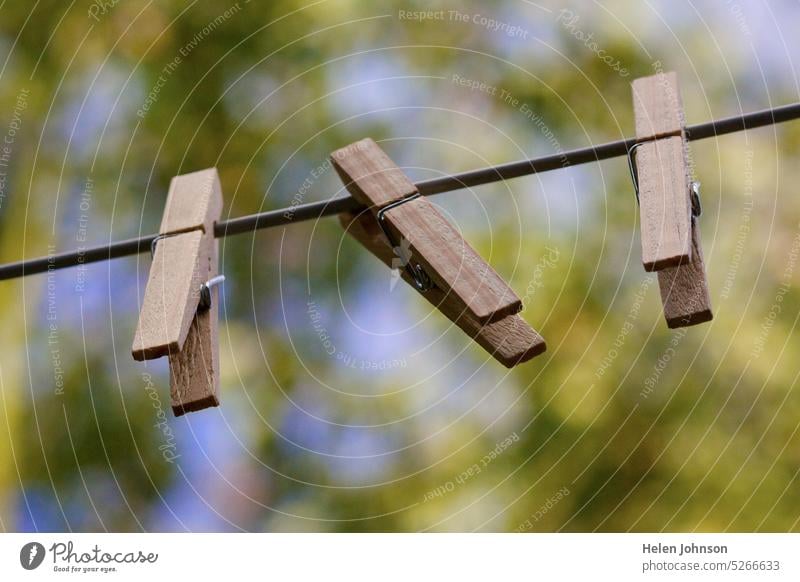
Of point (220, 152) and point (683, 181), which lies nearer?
point (683, 181)

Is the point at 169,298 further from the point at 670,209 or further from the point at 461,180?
the point at 670,209

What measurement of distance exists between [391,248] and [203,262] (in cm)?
21

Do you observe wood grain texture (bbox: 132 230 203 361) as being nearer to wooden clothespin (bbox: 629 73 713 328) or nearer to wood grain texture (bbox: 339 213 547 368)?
wood grain texture (bbox: 339 213 547 368)

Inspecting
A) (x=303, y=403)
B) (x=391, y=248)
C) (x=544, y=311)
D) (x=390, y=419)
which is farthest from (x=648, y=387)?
(x=391, y=248)

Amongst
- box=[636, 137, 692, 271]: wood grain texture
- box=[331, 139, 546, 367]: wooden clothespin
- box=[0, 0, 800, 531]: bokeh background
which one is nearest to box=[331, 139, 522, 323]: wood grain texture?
box=[331, 139, 546, 367]: wooden clothespin

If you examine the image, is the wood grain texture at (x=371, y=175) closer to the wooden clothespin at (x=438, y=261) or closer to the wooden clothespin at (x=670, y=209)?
the wooden clothespin at (x=438, y=261)

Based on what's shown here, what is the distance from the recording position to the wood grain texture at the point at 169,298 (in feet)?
4.05

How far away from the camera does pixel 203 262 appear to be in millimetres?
1423

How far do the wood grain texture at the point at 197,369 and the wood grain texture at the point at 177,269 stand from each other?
28mm

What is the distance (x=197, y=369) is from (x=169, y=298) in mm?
76

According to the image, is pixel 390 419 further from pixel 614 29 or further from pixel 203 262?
pixel 203 262

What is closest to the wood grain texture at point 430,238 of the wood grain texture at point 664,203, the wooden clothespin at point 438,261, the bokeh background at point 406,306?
the wooden clothespin at point 438,261
